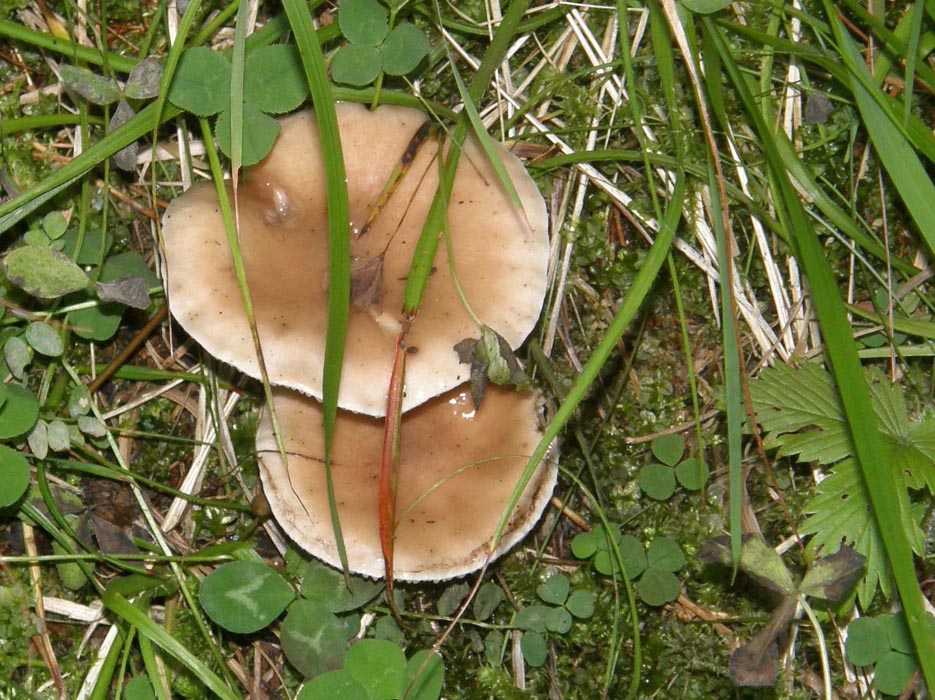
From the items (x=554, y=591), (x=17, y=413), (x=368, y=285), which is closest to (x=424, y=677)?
(x=554, y=591)

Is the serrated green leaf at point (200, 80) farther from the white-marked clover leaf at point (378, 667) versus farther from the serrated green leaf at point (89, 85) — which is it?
the white-marked clover leaf at point (378, 667)

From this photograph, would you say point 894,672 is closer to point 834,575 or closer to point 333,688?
point 834,575

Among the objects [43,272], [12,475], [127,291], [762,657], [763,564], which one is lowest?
[762,657]

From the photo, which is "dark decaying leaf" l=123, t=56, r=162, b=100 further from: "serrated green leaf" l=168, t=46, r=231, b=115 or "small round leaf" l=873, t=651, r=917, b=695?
"small round leaf" l=873, t=651, r=917, b=695

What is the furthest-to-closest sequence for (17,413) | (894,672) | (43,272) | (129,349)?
(129,349)
(894,672)
(17,413)
(43,272)

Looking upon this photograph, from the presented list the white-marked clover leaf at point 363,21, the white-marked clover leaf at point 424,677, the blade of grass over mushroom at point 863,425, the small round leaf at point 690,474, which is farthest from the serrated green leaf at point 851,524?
the white-marked clover leaf at point 363,21

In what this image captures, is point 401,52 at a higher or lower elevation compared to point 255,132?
higher
